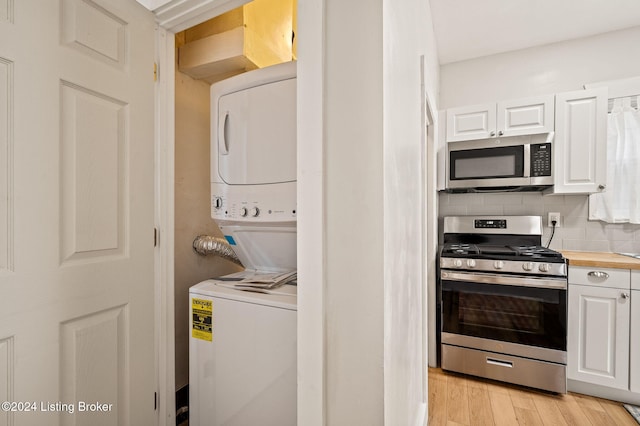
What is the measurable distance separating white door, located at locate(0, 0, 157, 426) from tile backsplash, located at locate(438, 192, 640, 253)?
8.60 feet

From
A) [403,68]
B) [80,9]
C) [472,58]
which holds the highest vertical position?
[472,58]

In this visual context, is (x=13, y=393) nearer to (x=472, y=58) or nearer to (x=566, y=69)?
(x=472, y=58)

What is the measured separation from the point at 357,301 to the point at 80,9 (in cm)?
130

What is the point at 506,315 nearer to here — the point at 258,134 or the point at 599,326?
the point at 599,326

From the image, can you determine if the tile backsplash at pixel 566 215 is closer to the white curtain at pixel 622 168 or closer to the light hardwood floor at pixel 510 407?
the white curtain at pixel 622 168

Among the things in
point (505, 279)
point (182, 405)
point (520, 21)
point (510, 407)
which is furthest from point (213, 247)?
point (520, 21)

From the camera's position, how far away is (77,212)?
998mm

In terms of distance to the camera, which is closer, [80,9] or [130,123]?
[80,9]

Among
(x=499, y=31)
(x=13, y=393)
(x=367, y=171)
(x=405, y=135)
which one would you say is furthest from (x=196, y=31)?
(x=499, y=31)

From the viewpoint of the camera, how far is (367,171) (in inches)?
27.8

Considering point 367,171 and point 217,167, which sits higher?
point 217,167

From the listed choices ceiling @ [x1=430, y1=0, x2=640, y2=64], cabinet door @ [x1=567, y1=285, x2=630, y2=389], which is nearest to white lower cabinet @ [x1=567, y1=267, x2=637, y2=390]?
cabinet door @ [x1=567, y1=285, x2=630, y2=389]

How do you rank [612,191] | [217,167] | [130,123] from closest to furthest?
[130,123]
[217,167]
[612,191]

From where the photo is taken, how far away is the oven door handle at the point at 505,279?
1.96 m
